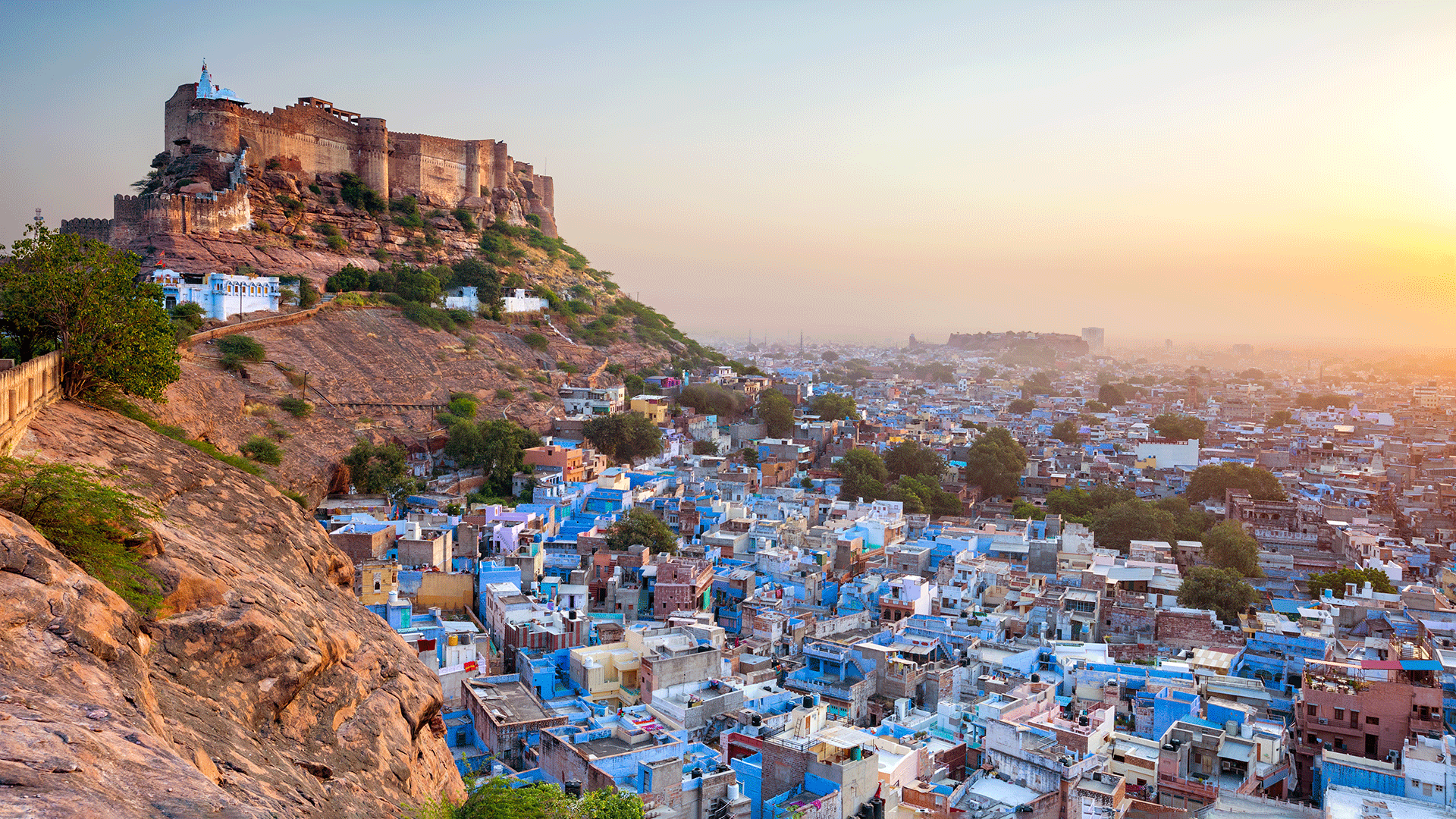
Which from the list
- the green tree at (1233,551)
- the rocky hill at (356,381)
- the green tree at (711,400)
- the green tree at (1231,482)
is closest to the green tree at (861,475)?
the green tree at (711,400)

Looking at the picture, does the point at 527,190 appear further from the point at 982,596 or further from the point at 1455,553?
the point at 1455,553

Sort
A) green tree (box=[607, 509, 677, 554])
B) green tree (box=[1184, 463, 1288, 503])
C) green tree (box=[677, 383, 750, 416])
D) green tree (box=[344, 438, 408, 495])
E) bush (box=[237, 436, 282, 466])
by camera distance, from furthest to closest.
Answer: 1. green tree (box=[677, 383, 750, 416])
2. green tree (box=[1184, 463, 1288, 503])
3. green tree (box=[344, 438, 408, 495])
4. bush (box=[237, 436, 282, 466])
5. green tree (box=[607, 509, 677, 554])

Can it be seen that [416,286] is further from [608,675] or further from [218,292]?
[608,675]

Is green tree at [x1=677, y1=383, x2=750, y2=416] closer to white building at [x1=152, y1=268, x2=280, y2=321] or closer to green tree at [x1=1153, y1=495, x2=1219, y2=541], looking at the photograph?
white building at [x1=152, y1=268, x2=280, y2=321]

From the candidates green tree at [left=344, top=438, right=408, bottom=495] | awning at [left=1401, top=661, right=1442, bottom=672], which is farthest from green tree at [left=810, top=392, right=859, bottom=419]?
awning at [left=1401, top=661, right=1442, bottom=672]

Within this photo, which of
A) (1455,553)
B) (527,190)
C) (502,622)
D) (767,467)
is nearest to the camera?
(502,622)

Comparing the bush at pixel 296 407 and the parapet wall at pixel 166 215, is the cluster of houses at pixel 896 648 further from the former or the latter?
the parapet wall at pixel 166 215

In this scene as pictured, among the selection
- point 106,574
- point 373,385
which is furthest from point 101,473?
point 373,385
